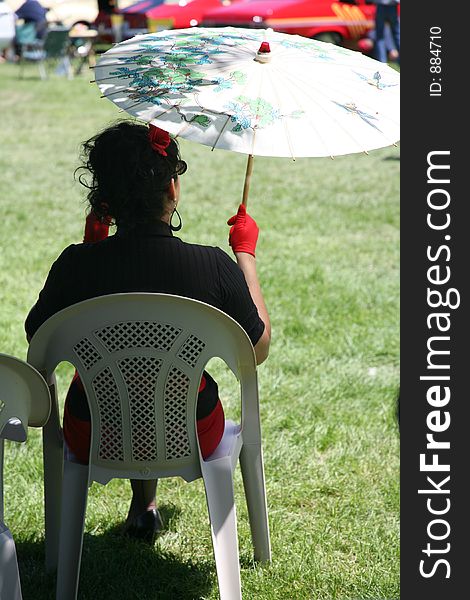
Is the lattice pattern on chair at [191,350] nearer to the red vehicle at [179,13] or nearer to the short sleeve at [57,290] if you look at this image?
the short sleeve at [57,290]

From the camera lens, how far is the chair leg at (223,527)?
2.63 meters

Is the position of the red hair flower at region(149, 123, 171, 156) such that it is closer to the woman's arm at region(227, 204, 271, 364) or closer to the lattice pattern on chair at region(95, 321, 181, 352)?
the woman's arm at region(227, 204, 271, 364)

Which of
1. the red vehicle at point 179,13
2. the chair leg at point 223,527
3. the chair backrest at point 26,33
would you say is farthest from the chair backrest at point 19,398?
the red vehicle at point 179,13

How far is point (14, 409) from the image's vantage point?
237 cm

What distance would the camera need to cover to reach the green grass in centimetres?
303

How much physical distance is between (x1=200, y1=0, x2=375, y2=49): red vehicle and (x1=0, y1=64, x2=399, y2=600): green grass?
30.1 ft

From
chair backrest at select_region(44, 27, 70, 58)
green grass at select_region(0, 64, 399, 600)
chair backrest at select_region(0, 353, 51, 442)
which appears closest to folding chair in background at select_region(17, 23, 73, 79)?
chair backrest at select_region(44, 27, 70, 58)

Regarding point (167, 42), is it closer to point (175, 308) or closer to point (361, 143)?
point (361, 143)

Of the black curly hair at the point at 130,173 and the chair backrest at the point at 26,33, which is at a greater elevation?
the chair backrest at the point at 26,33

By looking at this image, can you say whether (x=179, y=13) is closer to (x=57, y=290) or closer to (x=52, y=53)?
(x=52, y=53)

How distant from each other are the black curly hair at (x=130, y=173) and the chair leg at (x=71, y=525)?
71 centimetres

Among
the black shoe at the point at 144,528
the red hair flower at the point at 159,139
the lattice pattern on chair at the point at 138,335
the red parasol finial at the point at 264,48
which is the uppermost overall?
the red parasol finial at the point at 264,48

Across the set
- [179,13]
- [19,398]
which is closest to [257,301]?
[19,398]

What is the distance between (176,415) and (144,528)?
→ 0.75 meters
